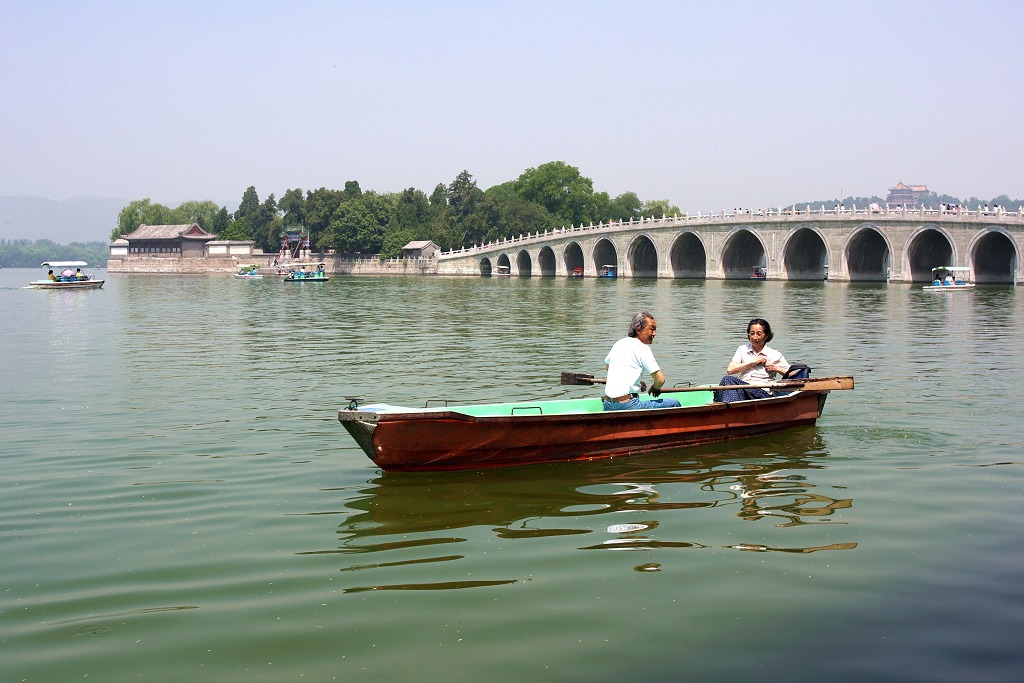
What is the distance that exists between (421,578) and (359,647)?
99 cm

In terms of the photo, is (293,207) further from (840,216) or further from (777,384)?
(777,384)

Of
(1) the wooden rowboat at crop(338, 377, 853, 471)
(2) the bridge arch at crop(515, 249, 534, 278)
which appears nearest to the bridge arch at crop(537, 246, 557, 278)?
(2) the bridge arch at crop(515, 249, 534, 278)

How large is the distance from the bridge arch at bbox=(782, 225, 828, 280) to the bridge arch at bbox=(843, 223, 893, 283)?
1.78 m

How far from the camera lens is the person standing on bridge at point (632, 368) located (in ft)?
28.3

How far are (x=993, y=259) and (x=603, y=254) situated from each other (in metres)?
31.7

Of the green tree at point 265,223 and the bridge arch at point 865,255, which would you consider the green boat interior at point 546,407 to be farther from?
the green tree at point 265,223

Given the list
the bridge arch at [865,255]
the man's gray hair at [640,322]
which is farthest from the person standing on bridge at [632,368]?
the bridge arch at [865,255]

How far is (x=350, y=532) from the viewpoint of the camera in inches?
258

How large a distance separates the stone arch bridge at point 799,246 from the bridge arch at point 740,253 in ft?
0.22

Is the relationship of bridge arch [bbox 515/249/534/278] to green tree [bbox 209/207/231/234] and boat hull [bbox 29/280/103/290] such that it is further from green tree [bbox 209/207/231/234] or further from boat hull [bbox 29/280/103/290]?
green tree [bbox 209/207/231/234]

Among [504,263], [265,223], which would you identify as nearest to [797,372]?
[504,263]

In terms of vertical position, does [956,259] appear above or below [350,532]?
above

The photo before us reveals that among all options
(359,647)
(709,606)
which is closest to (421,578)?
(359,647)

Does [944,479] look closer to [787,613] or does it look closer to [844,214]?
[787,613]
